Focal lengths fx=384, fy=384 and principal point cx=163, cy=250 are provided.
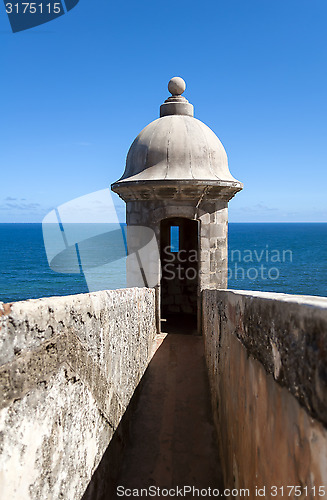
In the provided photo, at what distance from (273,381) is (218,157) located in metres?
6.91

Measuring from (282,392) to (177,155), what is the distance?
6562mm

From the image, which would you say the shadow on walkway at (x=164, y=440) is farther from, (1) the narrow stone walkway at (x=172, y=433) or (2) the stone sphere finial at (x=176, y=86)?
(2) the stone sphere finial at (x=176, y=86)

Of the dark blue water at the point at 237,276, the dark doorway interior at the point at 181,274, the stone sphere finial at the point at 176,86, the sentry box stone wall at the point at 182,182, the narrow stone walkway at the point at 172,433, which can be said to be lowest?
the dark blue water at the point at 237,276

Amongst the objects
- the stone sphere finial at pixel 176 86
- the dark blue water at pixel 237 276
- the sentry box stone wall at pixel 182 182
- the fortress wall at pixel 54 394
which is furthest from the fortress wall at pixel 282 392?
the dark blue water at pixel 237 276

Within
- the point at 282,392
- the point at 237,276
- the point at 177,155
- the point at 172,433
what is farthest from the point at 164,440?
the point at 237,276

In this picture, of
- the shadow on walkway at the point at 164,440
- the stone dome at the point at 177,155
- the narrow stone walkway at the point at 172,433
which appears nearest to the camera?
the shadow on walkway at the point at 164,440

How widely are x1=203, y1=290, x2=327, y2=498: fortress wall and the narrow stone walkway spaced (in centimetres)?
136

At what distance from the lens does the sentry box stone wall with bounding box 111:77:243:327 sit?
7234mm

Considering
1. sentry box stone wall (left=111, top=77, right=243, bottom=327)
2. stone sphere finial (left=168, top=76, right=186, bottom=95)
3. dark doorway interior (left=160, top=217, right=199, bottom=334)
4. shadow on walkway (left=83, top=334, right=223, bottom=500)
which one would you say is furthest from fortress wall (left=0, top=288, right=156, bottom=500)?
dark doorway interior (left=160, top=217, right=199, bottom=334)

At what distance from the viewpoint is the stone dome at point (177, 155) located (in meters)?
7.23

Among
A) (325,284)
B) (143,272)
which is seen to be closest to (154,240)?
(143,272)

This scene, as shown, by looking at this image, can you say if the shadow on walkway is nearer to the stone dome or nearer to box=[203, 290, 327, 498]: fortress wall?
box=[203, 290, 327, 498]: fortress wall

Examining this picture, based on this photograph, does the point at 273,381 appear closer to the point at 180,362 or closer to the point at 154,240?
the point at 180,362

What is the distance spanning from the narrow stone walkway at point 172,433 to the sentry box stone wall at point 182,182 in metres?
2.68
